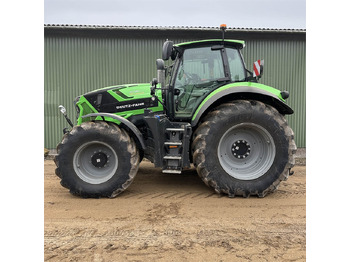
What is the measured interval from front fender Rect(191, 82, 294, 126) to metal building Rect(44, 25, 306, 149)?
196 inches

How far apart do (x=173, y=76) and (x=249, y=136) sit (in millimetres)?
1695

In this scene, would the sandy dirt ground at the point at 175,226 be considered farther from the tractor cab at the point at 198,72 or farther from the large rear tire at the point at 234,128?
the tractor cab at the point at 198,72

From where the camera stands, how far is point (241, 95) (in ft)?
15.5

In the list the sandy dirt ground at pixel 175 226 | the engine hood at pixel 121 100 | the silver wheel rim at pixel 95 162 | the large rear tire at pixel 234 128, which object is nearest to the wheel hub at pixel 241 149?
the large rear tire at pixel 234 128

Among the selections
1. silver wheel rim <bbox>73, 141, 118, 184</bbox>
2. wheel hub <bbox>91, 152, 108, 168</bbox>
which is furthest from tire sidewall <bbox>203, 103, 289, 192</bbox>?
wheel hub <bbox>91, 152, 108, 168</bbox>

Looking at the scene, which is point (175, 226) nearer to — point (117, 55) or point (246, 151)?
point (246, 151)

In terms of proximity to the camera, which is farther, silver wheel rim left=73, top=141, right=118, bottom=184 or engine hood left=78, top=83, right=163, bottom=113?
engine hood left=78, top=83, right=163, bottom=113

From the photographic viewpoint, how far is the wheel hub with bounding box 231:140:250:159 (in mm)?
4688

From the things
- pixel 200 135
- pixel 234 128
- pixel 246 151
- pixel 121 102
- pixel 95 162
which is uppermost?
pixel 121 102

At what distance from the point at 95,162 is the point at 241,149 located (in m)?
2.45

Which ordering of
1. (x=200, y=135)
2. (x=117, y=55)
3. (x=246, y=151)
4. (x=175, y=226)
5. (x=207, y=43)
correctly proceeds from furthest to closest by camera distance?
(x=117, y=55), (x=207, y=43), (x=246, y=151), (x=200, y=135), (x=175, y=226)

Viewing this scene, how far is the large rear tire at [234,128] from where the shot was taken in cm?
445

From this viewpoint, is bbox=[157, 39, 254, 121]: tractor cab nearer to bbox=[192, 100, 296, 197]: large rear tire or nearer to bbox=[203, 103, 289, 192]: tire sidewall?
bbox=[192, 100, 296, 197]: large rear tire

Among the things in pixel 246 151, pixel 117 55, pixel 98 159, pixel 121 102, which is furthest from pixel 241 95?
pixel 117 55
